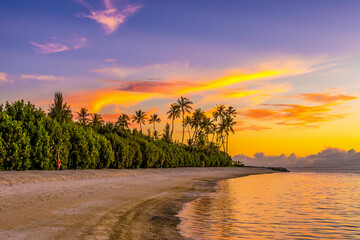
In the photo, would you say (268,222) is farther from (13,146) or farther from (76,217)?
(13,146)

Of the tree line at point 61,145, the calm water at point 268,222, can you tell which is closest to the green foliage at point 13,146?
the tree line at point 61,145

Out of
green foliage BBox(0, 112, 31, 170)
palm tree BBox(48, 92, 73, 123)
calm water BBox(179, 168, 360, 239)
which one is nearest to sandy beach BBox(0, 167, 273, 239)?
calm water BBox(179, 168, 360, 239)

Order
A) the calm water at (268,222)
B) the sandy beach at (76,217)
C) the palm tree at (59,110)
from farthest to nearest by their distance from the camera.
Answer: the palm tree at (59,110), the calm water at (268,222), the sandy beach at (76,217)

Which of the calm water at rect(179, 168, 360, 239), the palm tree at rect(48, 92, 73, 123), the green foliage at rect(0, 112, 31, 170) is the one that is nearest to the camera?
the calm water at rect(179, 168, 360, 239)

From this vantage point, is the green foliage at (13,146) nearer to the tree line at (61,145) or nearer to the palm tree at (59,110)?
the tree line at (61,145)

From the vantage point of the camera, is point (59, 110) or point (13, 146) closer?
point (13, 146)

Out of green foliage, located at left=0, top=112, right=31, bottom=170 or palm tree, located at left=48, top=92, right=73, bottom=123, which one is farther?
palm tree, located at left=48, top=92, right=73, bottom=123

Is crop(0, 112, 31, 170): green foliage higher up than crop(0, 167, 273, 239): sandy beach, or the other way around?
crop(0, 112, 31, 170): green foliage

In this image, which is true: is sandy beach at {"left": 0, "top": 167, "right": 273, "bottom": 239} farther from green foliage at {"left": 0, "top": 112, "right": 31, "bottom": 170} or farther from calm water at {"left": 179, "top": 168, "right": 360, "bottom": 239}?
green foliage at {"left": 0, "top": 112, "right": 31, "bottom": 170}

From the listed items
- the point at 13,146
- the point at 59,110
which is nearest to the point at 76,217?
the point at 13,146

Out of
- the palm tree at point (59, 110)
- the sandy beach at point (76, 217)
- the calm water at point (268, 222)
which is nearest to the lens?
the sandy beach at point (76, 217)

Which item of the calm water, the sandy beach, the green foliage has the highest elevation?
the green foliage

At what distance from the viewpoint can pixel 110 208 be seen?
13.2m

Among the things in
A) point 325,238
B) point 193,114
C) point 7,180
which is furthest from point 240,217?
point 193,114
